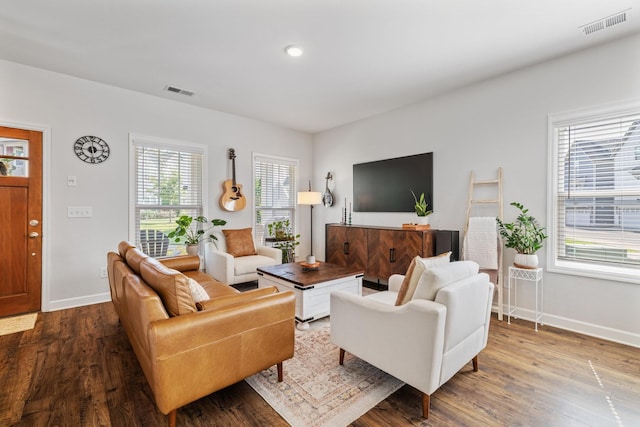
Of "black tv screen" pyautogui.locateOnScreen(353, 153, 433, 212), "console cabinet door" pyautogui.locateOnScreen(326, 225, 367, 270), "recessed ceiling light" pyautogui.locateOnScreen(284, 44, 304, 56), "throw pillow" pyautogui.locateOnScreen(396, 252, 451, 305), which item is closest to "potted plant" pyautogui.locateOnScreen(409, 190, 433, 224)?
"black tv screen" pyautogui.locateOnScreen(353, 153, 433, 212)

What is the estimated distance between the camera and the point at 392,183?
454 centimetres

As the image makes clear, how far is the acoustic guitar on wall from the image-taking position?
4711 millimetres

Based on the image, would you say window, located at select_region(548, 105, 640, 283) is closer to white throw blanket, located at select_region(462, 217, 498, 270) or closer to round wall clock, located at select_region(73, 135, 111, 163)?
white throw blanket, located at select_region(462, 217, 498, 270)

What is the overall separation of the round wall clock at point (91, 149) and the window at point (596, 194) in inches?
205

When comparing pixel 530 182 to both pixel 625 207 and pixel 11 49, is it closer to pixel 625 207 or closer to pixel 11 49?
pixel 625 207

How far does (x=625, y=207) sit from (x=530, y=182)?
0.77 metres

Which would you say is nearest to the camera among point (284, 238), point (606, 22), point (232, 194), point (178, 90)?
point (606, 22)

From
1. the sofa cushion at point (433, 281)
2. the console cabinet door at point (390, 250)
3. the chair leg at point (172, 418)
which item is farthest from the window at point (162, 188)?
the sofa cushion at point (433, 281)

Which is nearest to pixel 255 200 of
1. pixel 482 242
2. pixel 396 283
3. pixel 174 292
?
pixel 396 283

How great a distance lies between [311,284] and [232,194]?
2.57m

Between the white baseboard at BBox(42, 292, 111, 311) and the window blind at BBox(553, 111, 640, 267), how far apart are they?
5378 millimetres

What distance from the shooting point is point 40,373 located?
212 centimetres

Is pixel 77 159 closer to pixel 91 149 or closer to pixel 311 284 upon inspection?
pixel 91 149

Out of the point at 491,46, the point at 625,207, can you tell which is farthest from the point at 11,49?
the point at 625,207
